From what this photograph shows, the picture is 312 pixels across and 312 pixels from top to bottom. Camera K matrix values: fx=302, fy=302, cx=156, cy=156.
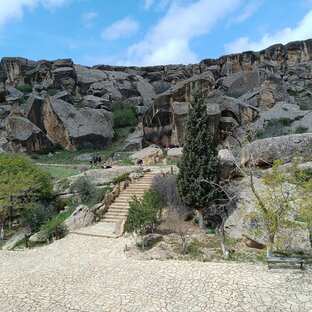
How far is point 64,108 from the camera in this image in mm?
43656

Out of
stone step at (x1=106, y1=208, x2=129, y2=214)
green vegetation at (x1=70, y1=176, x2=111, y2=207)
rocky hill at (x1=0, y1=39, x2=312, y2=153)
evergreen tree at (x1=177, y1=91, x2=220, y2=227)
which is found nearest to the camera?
evergreen tree at (x1=177, y1=91, x2=220, y2=227)

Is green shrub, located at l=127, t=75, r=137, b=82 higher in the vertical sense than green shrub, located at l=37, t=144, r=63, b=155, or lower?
higher

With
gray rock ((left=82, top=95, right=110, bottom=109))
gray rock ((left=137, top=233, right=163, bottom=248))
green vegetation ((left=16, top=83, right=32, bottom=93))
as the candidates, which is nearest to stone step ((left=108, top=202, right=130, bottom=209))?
gray rock ((left=137, top=233, right=163, bottom=248))

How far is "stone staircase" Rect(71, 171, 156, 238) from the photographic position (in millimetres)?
15727

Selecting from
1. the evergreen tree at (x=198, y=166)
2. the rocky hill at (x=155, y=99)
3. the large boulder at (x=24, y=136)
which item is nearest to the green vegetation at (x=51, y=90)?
the rocky hill at (x=155, y=99)

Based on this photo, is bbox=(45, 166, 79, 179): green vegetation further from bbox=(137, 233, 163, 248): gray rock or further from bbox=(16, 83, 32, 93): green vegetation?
bbox=(16, 83, 32, 93): green vegetation

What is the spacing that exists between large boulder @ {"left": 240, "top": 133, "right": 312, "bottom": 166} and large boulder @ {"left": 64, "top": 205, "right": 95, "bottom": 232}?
1005cm

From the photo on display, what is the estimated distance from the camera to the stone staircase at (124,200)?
17969 mm

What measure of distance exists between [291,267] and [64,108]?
39220 millimetres

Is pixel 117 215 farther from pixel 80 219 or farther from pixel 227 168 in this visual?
pixel 227 168

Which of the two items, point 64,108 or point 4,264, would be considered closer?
point 4,264

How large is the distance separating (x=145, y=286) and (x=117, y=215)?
8747 mm

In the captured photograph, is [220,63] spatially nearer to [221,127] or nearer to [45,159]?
[221,127]

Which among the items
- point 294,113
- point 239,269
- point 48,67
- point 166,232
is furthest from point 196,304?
point 48,67
